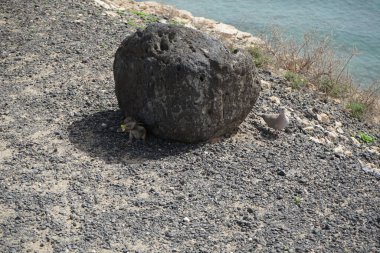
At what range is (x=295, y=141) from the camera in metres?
Answer: 6.78

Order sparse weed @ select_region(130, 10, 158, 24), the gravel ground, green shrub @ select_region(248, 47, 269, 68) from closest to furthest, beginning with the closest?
the gravel ground, green shrub @ select_region(248, 47, 269, 68), sparse weed @ select_region(130, 10, 158, 24)

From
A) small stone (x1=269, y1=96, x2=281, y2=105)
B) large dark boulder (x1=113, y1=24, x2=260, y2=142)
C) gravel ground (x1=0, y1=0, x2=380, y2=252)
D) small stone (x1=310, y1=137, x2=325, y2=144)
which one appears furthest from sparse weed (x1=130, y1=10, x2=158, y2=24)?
small stone (x1=310, y1=137, x2=325, y2=144)

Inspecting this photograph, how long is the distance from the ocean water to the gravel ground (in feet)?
21.1

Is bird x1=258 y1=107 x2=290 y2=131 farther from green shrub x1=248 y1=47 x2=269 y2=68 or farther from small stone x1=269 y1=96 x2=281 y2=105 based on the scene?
green shrub x1=248 y1=47 x2=269 y2=68

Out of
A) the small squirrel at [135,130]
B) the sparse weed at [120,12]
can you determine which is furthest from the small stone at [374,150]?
the sparse weed at [120,12]

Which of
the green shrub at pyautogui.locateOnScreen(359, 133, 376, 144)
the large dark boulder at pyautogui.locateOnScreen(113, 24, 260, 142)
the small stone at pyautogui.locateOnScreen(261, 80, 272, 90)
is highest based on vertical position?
the large dark boulder at pyautogui.locateOnScreen(113, 24, 260, 142)

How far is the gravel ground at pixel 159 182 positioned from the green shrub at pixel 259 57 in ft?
4.73

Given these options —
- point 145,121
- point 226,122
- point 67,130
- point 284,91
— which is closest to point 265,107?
point 284,91

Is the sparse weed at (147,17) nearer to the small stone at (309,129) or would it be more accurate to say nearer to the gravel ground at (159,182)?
the gravel ground at (159,182)

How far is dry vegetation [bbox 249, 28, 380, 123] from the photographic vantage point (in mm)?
8938

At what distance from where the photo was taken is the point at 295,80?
8.88m

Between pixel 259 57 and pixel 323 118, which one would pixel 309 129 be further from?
pixel 259 57

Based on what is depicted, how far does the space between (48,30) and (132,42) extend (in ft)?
12.1

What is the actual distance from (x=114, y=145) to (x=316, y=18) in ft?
36.9
